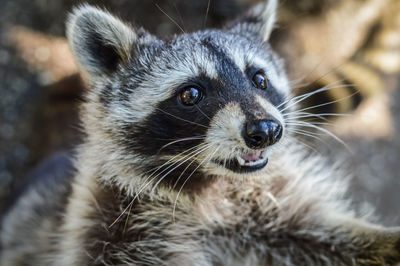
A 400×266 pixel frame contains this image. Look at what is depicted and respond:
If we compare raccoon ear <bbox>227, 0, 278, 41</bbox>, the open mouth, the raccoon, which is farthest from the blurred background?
the open mouth

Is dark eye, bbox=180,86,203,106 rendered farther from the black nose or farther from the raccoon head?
the black nose

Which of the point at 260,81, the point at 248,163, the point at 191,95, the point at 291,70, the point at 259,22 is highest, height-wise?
the point at 291,70

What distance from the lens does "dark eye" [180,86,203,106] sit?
2199mm

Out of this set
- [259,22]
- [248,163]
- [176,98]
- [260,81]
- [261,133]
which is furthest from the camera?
[259,22]

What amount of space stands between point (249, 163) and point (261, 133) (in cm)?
24

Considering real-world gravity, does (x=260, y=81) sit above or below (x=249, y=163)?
above

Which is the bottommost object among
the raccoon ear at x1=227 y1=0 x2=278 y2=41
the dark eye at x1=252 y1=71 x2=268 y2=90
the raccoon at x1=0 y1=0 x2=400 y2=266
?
the raccoon at x1=0 y1=0 x2=400 y2=266

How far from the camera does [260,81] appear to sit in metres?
2.39

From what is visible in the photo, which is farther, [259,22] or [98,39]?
[259,22]

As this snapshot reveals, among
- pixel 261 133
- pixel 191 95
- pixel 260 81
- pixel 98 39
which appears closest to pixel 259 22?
pixel 260 81

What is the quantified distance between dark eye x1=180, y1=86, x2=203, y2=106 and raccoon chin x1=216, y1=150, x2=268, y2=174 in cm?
32

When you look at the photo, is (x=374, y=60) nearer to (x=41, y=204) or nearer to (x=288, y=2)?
(x=288, y=2)

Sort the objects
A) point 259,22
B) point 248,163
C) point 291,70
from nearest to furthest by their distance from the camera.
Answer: point 248,163 → point 259,22 → point 291,70

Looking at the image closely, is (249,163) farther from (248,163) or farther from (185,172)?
(185,172)
